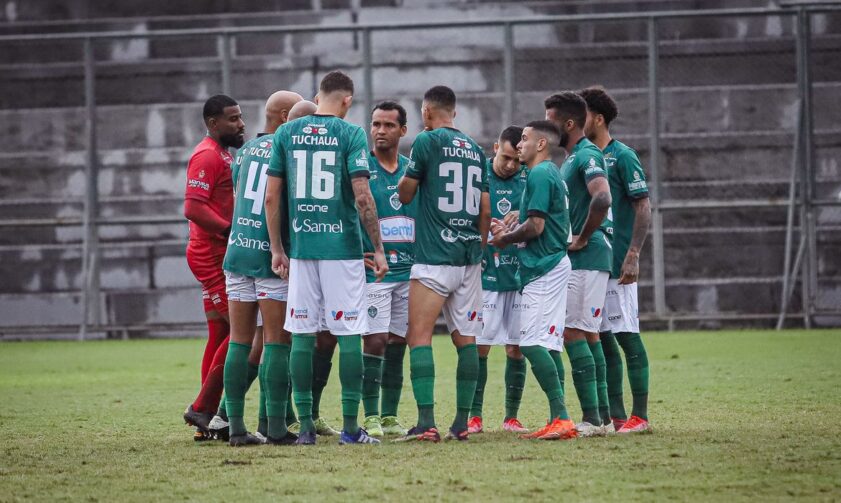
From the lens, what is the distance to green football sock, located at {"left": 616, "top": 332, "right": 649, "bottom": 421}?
7.92 meters

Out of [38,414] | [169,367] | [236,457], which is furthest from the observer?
[169,367]

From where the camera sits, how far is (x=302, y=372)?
24.0 ft

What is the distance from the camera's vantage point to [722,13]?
17812 millimetres

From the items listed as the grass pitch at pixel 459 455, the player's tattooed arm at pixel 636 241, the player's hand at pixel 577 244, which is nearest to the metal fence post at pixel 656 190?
the grass pitch at pixel 459 455

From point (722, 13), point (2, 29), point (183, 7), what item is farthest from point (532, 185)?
point (2, 29)

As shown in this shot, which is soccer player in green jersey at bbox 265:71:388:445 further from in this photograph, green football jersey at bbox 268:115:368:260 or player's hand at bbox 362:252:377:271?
player's hand at bbox 362:252:377:271

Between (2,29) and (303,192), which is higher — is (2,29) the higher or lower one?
the higher one

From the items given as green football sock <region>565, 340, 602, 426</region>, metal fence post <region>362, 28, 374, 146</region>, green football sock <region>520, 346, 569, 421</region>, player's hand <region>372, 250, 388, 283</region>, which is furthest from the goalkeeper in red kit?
metal fence post <region>362, 28, 374, 146</region>

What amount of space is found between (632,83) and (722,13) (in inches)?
77.8

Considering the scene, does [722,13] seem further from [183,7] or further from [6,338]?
[6,338]

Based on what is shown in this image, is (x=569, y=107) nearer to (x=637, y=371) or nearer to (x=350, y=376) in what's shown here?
(x=637, y=371)

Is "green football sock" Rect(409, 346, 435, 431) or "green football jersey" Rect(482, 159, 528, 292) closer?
"green football sock" Rect(409, 346, 435, 431)

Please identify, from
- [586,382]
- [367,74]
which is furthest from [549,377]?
[367,74]

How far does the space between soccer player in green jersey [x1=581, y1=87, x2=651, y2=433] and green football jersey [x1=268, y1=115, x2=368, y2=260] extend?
1.74 m
